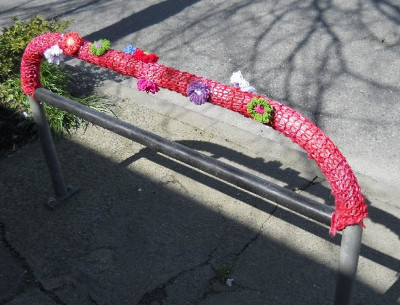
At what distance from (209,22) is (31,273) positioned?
4137 millimetres

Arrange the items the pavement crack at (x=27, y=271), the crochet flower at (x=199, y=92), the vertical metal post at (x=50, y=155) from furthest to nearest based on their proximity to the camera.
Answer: the vertical metal post at (x=50, y=155) → the pavement crack at (x=27, y=271) → the crochet flower at (x=199, y=92)

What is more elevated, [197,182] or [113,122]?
[113,122]

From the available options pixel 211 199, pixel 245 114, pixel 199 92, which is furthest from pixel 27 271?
pixel 245 114

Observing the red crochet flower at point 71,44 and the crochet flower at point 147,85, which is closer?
the crochet flower at point 147,85

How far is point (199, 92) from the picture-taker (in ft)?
8.09

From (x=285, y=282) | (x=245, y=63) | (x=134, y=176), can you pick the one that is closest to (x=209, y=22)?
(x=245, y=63)

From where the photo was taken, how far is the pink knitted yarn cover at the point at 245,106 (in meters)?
2.00

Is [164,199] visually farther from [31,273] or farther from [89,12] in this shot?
[89,12]

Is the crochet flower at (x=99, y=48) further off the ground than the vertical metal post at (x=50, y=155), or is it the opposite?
the crochet flower at (x=99, y=48)

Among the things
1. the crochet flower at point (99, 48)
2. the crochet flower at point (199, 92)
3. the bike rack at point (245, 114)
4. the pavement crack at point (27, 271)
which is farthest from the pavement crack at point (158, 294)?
the crochet flower at point (99, 48)

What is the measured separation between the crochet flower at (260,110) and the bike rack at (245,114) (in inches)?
1.0

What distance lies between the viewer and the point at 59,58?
2.91 m

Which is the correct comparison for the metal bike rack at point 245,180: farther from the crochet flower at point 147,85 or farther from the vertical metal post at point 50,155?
the crochet flower at point 147,85

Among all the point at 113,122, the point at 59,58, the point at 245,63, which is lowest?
the point at 245,63
